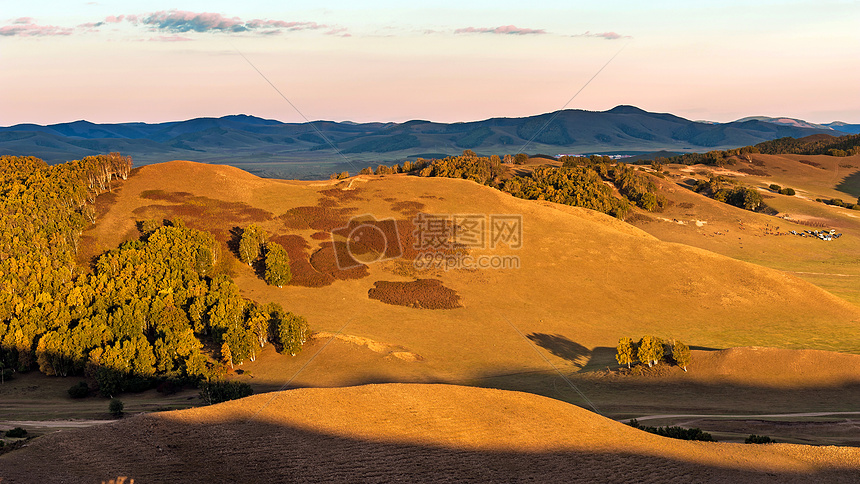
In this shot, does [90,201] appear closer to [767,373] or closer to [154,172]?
Result: [154,172]

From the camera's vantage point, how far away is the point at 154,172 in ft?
285

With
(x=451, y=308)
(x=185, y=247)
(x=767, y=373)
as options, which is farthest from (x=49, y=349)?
(x=767, y=373)

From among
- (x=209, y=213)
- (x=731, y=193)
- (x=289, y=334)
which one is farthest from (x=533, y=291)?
(x=731, y=193)

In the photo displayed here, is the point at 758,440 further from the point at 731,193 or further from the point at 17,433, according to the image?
the point at 731,193

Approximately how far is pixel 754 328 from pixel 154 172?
300 ft

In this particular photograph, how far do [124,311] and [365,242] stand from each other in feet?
107

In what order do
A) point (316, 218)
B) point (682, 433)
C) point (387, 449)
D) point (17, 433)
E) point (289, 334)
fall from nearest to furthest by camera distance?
1. point (387, 449)
2. point (17, 433)
3. point (682, 433)
4. point (289, 334)
5. point (316, 218)

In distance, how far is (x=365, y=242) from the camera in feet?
232

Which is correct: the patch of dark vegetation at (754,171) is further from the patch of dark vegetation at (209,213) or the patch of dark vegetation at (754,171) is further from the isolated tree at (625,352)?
the patch of dark vegetation at (209,213)

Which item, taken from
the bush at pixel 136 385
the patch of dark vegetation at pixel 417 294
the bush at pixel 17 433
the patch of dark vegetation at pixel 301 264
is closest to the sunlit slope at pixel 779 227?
the patch of dark vegetation at pixel 417 294

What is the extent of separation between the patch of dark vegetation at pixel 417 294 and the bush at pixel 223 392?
2339 cm

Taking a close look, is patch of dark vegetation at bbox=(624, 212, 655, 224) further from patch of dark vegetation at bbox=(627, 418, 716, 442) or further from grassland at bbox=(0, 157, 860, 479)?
patch of dark vegetation at bbox=(627, 418, 716, 442)

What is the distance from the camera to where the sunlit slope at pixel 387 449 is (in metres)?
19.6

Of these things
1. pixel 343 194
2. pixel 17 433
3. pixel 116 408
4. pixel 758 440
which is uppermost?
pixel 343 194
